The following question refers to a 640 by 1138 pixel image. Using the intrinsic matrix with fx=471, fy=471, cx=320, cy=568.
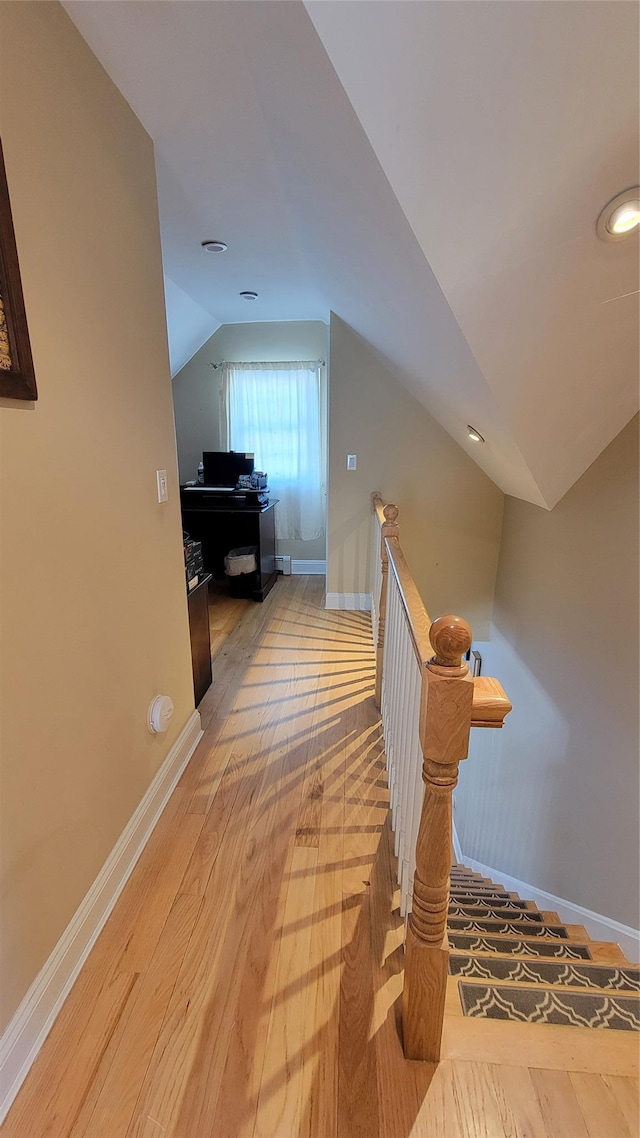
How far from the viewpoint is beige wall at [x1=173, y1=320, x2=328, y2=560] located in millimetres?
4422

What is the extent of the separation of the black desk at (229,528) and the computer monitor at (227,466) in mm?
219

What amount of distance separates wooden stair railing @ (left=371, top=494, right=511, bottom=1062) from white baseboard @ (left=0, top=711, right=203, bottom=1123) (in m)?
0.85

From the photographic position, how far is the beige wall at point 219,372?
4.42m

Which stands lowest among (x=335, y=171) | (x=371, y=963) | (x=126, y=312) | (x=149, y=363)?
(x=371, y=963)

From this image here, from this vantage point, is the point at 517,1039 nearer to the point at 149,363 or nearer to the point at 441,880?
the point at 441,880

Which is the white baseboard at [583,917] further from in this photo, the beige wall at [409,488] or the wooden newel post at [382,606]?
the beige wall at [409,488]

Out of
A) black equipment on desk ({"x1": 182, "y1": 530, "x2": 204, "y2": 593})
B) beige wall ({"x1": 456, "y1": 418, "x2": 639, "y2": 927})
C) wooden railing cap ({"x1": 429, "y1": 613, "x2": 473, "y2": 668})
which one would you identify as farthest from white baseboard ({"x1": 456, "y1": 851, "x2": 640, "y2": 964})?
black equipment on desk ({"x1": 182, "y1": 530, "x2": 204, "y2": 593})

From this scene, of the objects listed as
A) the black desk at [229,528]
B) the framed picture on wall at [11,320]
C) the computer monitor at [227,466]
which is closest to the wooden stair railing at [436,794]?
the framed picture on wall at [11,320]

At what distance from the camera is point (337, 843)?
5.55 ft

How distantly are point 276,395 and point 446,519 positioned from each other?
2.10 meters

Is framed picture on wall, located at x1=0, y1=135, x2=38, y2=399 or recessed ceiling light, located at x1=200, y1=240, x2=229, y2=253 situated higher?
recessed ceiling light, located at x1=200, y1=240, x2=229, y2=253

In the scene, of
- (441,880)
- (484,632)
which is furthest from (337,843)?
(484,632)

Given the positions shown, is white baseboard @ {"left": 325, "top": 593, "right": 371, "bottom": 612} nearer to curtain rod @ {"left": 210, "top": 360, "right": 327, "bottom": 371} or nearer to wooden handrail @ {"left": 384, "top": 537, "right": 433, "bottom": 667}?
wooden handrail @ {"left": 384, "top": 537, "right": 433, "bottom": 667}

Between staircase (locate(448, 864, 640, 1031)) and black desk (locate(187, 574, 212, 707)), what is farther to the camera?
black desk (locate(187, 574, 212, 707))
